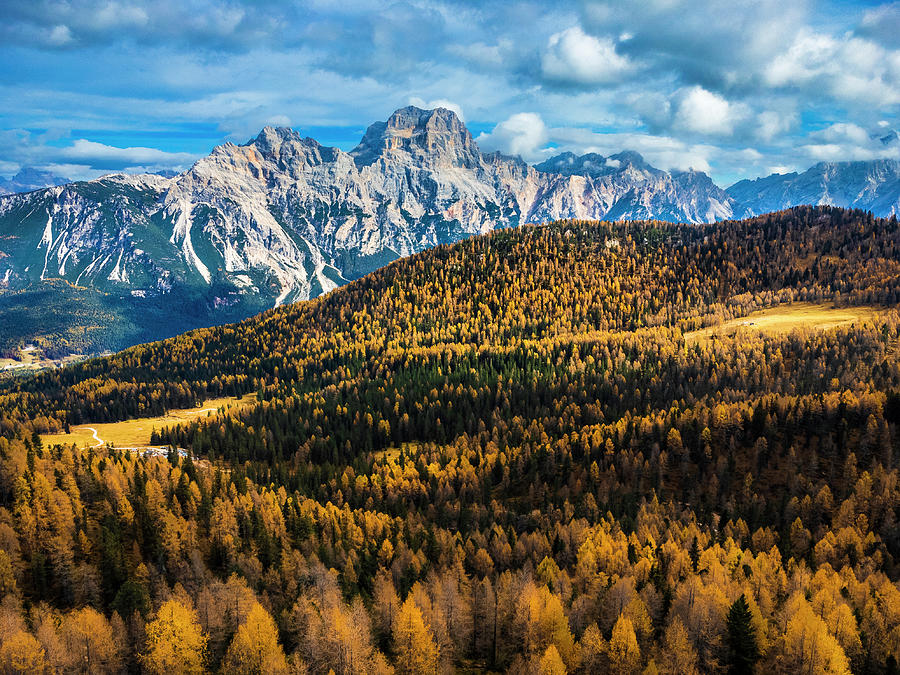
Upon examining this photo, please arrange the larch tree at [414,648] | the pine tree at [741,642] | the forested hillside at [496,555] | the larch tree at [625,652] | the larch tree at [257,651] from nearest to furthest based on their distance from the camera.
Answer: the larch tree at [257,651]
the larch tree at [625,652]
the larch tree at [414,648]
the pine tree at [741,642]
the forested hillside at [496,555]

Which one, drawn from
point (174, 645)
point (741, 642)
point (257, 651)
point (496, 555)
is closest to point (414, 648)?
point (257, 651)

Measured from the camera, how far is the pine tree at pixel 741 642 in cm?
7250

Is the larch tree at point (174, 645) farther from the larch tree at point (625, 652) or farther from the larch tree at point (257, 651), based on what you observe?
the larch tree at point (625, 652)

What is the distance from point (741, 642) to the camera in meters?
72.7

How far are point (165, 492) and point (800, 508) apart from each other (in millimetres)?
147121

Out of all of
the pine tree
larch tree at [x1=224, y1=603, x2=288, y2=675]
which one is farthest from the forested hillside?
the pine tree

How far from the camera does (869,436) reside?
471ft

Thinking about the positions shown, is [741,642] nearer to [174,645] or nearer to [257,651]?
[257,651]

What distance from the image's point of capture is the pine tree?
72500 millimetres

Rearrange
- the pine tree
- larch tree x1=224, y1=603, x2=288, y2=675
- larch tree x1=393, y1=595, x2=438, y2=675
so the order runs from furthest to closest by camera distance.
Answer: the pine tree < larch tree x1=393, y1=595, x2=438, y2=675 < larch tree x1=224, y1=603, x2=288, y2=675

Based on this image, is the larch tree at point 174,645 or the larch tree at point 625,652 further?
the larch tree at point 174,645

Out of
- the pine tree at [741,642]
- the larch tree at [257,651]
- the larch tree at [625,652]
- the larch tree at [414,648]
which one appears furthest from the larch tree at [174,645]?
the pine tree at [741,642]

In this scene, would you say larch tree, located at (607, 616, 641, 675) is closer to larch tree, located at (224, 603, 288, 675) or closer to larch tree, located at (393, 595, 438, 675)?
larch tree, located at (393, 595, 438, 675)

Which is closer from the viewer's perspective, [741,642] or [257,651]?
[257,651]
